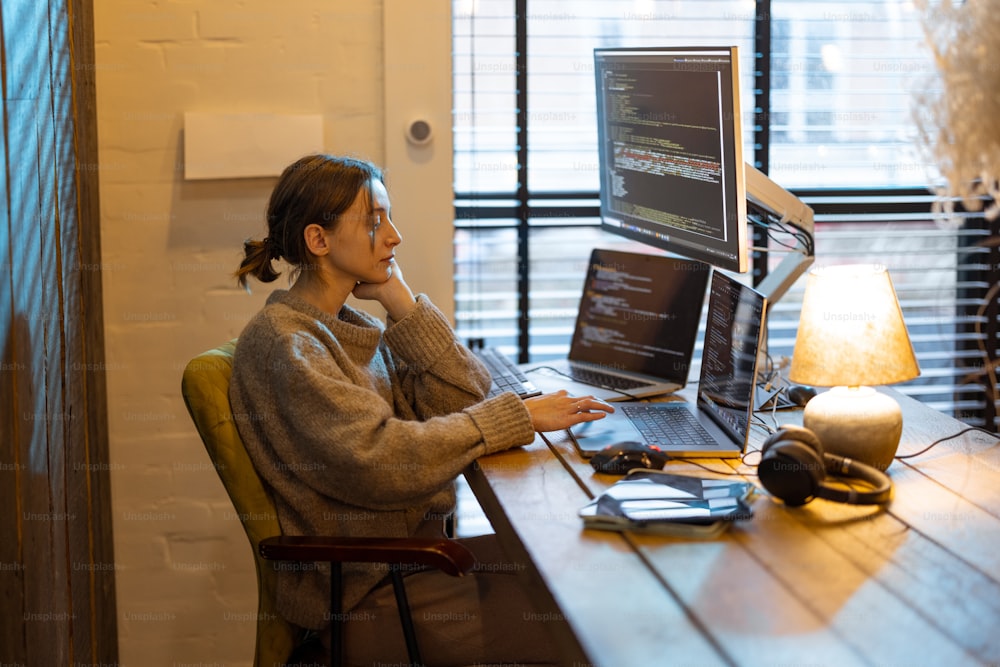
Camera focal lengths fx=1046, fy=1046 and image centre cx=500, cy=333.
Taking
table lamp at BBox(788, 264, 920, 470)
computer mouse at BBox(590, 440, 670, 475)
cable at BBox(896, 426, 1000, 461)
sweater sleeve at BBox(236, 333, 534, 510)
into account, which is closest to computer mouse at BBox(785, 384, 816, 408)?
cable at BBox(896, 426, 1000, 461)

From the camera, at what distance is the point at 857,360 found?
63.4 inches

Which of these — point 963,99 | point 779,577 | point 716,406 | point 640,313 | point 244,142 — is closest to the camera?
point 779,577

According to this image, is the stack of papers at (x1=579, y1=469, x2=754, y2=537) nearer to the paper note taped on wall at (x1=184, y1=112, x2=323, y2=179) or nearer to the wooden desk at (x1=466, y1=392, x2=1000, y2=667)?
the wooden desk at (x1=466, y1=392, x2=1000, y2=667)

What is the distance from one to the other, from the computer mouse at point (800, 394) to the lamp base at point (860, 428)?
1.40 ft

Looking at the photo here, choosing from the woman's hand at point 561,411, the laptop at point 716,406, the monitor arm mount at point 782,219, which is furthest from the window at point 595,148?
the woman's hand at point 561,411

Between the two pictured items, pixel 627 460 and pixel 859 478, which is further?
pixel 627 460

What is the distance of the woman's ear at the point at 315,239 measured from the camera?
1.88 metres

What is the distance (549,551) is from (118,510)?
1707 mm

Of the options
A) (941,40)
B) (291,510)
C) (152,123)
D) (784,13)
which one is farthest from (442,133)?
(941,40)

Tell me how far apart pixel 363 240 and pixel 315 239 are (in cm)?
9

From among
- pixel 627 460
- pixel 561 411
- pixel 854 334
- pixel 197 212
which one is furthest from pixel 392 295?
pixel 854 334

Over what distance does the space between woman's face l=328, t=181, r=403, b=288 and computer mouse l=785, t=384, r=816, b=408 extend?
845 millimetres

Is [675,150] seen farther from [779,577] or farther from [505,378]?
[779,577]

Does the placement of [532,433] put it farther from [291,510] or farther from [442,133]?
[442,133]
